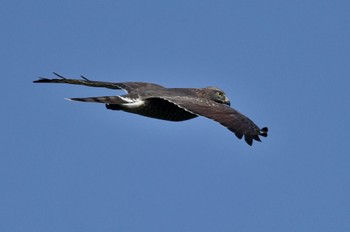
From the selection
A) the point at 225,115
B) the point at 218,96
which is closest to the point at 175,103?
the point at 225,115

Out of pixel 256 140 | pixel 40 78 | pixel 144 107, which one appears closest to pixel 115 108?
pixel 144 107

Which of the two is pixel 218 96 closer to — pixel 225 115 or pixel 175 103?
pixel 175 103

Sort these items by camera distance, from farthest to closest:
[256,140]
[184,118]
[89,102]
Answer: [184,118]
[89,102]
[256,140]

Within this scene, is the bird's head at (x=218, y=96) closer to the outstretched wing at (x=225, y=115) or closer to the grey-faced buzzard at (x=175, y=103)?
the grey-faced buzzard at (x=175, y=103)

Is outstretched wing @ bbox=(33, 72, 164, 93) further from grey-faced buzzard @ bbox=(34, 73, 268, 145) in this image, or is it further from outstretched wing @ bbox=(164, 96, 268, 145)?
outstretched wing @ bbox=(164, 96, 268, 145)

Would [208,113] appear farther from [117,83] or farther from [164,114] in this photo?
[117,83]

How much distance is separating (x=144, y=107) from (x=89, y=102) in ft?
4.61

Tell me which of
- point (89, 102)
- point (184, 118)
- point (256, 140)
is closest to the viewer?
point (256, 140)

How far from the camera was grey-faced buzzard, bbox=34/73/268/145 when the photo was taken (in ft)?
69.1

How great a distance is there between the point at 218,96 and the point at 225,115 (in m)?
3.24

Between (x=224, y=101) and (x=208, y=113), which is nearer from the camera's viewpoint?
(x=208, y=113)

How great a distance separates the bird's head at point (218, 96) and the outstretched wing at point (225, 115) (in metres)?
1.74

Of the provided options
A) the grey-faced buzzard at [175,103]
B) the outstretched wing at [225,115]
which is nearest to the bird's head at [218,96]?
the grey-faced buzzard at [175,103]

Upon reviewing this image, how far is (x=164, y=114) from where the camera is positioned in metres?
23.6
